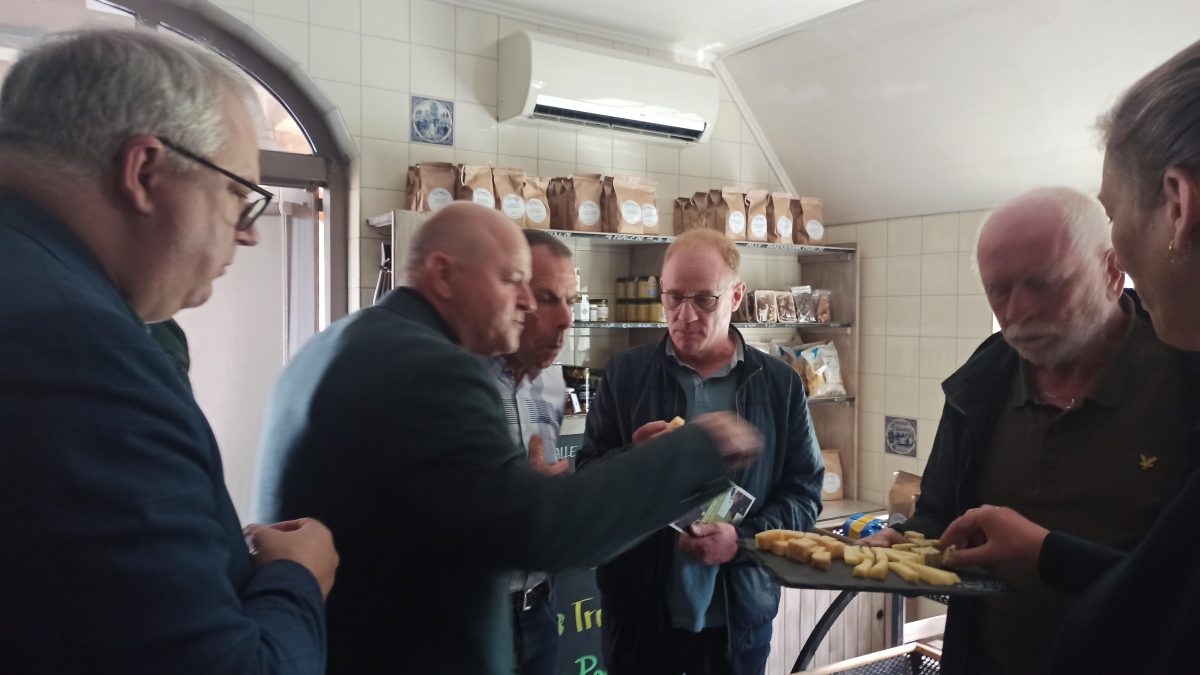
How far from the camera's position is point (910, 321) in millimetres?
3900

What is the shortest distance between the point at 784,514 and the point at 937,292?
2.26 metres

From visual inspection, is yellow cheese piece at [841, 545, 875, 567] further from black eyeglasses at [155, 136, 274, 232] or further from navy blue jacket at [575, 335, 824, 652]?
black eyeglasses at [155, 136, 274, 232]

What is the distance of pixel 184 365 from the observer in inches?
44.4

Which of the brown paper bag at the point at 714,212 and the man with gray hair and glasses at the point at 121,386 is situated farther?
the brown paper bag at the point at 714,212

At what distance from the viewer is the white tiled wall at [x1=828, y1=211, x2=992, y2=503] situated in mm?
3650

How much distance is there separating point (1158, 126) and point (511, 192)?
8.19ft

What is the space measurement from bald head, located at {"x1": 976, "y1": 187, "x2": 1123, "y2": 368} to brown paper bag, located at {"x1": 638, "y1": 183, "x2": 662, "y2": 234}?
1.99m

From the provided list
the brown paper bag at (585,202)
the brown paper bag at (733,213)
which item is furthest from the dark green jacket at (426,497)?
the brown paper bag at (733,213)

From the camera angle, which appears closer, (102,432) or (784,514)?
(102,432)

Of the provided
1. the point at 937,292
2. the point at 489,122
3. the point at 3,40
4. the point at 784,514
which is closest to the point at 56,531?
the point at 784,514

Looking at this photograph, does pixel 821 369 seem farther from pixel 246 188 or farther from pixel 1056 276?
pixel 246 188

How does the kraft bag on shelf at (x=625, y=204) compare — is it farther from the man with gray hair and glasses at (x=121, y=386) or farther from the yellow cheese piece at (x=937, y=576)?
the man with gray hair and glasses at (x=121, y=386)

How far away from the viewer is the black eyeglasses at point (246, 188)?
0.78 metres

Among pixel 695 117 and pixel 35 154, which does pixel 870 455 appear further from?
pixel 35 154
